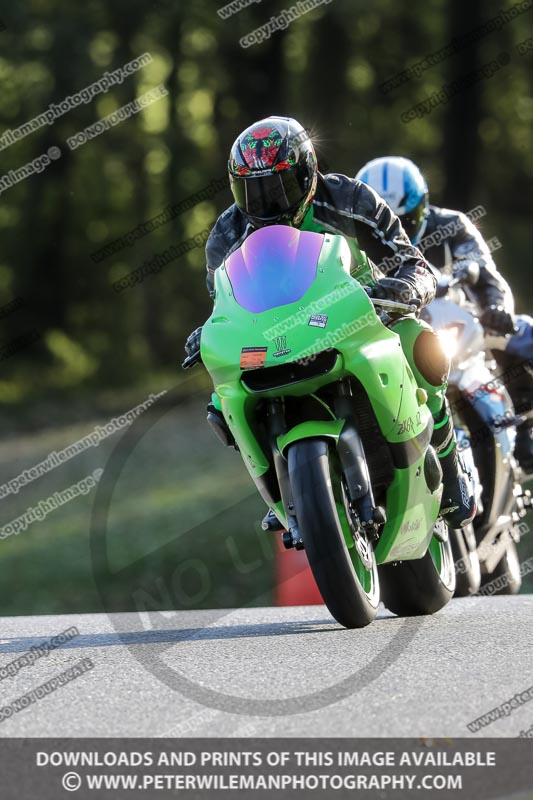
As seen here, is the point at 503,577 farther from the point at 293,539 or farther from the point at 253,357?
the point at 253,357

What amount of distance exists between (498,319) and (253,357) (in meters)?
3.00

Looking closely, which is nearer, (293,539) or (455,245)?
(293,539)

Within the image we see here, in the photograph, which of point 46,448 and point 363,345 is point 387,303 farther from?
point 46,448

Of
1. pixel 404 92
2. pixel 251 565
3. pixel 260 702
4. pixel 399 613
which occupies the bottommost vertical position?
pixel 251 565

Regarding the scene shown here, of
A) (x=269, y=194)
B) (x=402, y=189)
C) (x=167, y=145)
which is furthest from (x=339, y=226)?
(x=167, y=145)

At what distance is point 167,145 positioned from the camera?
29.1 meters

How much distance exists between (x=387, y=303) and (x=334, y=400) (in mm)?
485

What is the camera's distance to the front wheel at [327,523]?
4.90 m

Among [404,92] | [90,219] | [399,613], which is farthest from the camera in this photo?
[90,219]

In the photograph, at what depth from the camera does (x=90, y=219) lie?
101 feet

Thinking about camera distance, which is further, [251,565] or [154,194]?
[154,194]

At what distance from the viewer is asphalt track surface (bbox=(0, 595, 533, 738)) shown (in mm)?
3760

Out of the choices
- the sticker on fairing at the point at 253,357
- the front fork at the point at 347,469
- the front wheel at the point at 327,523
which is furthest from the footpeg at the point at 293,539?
the sticker on fairing at the point at 253,357
